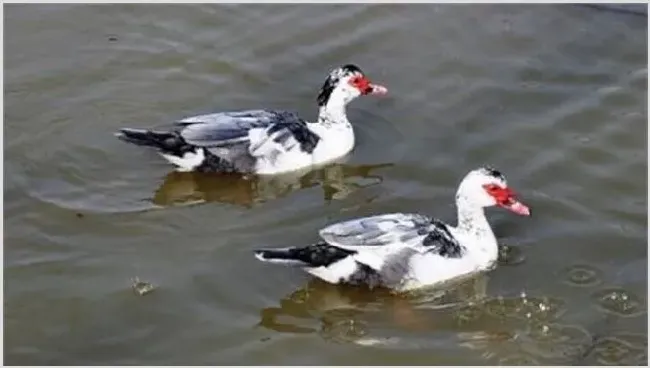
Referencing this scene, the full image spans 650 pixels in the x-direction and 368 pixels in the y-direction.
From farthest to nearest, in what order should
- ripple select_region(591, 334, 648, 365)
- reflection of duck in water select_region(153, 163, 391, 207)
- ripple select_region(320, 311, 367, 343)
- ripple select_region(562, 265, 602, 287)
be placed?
reflection of duck in water select_region(153, 163, 391, 207) → ripple select_region(562, 265, 602, 287) → ripple select_region(320, 311, 367, 343) → ripple select_region(591, 334, 648, 365)

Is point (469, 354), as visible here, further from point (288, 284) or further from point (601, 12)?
point (601, 12)

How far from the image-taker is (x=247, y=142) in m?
8.45

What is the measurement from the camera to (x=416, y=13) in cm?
1068

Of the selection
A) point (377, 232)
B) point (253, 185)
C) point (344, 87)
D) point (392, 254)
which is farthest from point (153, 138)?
point (392, 254)

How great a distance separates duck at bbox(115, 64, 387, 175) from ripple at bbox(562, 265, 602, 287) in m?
2.16

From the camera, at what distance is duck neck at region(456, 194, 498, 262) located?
7.38 meters

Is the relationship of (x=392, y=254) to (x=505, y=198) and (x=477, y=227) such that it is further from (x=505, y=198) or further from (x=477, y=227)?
(x=505, y=198)

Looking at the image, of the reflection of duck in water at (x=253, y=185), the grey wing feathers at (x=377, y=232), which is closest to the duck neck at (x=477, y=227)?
the grey wing feathers at (x=377, y=232)

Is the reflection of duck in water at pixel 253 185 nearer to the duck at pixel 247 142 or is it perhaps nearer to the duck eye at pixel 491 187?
the duck at pixel 247 142

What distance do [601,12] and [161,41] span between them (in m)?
3.77

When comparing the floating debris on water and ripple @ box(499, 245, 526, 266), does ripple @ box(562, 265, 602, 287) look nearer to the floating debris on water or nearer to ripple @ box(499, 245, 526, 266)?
ripple @ box(499, 245, 526, 266)

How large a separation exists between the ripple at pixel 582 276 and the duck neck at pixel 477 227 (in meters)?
0.44

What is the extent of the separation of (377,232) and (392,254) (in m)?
0.15

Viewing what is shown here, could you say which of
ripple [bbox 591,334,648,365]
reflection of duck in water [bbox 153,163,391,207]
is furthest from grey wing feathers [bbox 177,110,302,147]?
ripple [bbox 591,334,648,365]
